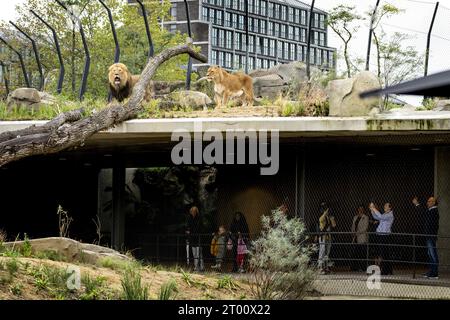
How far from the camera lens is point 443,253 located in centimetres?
2373

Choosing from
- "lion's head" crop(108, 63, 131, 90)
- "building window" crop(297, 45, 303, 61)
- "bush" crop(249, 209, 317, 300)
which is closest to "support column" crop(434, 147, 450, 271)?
"bush" crop(249, 209, 317, 300)

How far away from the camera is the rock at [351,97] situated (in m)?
21.2

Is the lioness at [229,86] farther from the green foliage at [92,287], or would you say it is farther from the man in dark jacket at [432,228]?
the green foliage at [92,287]

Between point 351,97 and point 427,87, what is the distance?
17.3 m

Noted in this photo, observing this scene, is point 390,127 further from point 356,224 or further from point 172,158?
point 172,158

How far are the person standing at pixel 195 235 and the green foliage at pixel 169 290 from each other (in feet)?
24.5

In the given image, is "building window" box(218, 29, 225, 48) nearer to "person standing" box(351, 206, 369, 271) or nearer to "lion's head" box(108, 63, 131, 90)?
"lion's head" box(108, 63, 131, 90)

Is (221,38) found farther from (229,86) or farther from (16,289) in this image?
(16,289)

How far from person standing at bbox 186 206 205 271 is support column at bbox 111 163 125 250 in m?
1.78

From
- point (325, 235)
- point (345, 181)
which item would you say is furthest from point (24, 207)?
point (325, 235)

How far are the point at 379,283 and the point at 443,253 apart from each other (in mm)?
4607

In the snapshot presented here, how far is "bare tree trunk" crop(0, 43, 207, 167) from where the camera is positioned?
15.5 metres

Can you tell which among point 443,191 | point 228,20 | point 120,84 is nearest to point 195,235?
point 120,84

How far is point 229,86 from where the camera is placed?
25.3 metres
